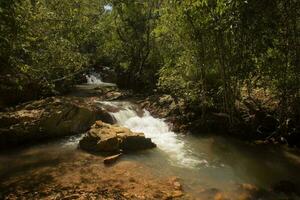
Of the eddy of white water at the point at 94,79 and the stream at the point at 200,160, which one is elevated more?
the eddy of white water at the point at 94,79

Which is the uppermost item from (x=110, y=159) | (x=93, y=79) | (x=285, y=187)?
(x=93, y=79)

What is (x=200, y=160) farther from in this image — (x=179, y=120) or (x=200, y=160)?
(x=179, y=120)

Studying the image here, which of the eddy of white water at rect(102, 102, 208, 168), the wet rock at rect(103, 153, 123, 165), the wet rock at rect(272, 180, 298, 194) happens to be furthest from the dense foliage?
the wet rock at rect(103, 153, 123, 165)

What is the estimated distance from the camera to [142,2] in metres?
23.7

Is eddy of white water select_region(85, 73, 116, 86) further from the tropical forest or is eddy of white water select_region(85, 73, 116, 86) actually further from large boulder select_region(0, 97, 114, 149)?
large boulder select_region(0, 97, 114, 149)

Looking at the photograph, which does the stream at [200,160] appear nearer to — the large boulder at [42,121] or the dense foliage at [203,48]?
the large boulder at [42,121]

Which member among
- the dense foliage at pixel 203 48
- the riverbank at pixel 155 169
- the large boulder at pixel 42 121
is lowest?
the riverbank at pixel 155 169

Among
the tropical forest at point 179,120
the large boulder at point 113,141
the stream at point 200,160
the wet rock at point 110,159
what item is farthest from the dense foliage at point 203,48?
the wet rock at point 110,159

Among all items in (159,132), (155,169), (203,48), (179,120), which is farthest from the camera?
(179,120)

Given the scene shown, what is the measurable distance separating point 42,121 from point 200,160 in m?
6.28

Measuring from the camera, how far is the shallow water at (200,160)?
11039 mm

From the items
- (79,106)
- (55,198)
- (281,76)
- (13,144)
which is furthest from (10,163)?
(281,76)

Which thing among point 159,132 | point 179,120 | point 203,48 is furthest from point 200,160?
point 203,48

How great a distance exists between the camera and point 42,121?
1402cm
